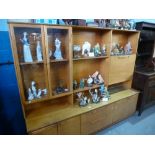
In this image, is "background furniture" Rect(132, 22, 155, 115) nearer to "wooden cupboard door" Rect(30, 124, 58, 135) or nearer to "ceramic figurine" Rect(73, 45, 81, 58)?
"ceramic figurine" Rect(73, 45, 81, 58)

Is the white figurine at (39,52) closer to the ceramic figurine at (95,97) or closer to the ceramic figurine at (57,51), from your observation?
the ceramic figurine at (57,51)

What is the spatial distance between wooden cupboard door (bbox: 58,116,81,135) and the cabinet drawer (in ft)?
3.04

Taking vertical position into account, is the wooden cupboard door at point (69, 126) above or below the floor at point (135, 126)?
above

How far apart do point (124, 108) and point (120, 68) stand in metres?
0.76

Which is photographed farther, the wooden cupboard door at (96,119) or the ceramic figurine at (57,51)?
the wooden cupboard door at (96,119)

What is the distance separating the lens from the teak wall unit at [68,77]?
Result: 53.6 inches

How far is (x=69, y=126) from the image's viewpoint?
159 centimetres

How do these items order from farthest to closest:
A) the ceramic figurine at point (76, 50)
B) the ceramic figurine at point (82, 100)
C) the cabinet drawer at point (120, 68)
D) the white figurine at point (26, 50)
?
1. the cabinet drawer at point (120, 68)
2. the ceramic figurine at point (82, 100)
3. the ceramic figurine at point (76, 50)
4. the white figurine at point (26, 50)

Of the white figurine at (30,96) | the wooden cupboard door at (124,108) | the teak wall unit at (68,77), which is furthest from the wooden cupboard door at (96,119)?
the white figurine at (30,96)

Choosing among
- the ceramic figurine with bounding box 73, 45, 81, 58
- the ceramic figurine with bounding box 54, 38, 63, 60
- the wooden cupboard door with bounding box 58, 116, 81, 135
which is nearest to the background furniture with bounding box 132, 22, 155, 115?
the ceramic figurine with bounding box 73, 45, 81, 58

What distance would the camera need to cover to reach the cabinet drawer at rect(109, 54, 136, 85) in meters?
2.00

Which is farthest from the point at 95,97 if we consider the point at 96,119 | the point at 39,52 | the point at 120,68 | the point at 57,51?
the point at 39,52

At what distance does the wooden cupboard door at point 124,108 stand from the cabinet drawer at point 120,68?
0.38 meters
